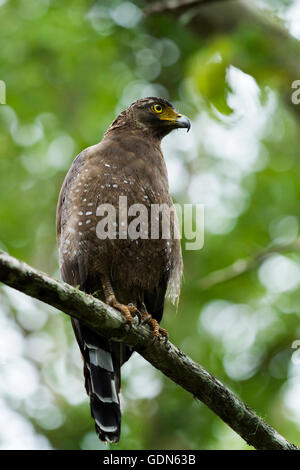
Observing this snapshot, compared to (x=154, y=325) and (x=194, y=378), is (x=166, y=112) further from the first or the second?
(x=194, y=378)

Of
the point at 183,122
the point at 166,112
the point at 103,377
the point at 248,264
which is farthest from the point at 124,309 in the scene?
the point at 248,264

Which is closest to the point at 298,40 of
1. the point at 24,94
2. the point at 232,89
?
the point at 232,89

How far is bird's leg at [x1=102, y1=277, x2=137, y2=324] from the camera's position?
182 inches

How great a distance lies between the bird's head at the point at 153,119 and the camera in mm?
6219

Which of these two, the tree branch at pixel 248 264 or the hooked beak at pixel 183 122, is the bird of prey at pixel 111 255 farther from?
the tree branch at pixel 248 264

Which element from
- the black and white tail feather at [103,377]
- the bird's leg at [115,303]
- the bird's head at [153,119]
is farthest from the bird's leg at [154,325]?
the bird's head at [153,119]

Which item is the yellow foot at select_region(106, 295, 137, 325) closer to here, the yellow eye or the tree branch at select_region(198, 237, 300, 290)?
the yellow eye

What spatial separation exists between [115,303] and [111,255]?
45cm

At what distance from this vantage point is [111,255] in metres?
5.18

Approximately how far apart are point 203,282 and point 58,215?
2.48 metres

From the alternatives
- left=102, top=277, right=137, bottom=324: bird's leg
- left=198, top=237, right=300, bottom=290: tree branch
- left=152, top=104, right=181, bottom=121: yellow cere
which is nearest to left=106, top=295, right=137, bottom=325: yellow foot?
left=102, top=277, right=137, bottom=324: bird's leg

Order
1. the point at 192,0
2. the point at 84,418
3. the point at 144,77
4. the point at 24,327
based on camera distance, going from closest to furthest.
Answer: the point at 192,0
the point at 84,418
the point at 24,327
the point at 144,77

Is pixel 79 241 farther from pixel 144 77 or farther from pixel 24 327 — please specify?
pixel 144 77

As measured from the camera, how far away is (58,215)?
559 centimetres
